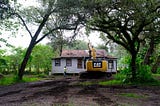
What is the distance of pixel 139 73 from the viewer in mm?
27156

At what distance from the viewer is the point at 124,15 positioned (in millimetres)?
22344

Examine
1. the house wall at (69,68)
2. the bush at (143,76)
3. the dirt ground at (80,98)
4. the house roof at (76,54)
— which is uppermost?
the house roof at (76,54)

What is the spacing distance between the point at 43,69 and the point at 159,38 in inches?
1367

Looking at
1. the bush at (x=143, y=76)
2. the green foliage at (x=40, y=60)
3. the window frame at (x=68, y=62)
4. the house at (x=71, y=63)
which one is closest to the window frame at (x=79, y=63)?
the house at (x=71, y=63)

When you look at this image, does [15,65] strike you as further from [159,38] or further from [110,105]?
[110,105]

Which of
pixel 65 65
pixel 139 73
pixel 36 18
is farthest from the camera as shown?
pixel 65 65

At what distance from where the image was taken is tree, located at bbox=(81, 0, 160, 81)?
66.9 ft

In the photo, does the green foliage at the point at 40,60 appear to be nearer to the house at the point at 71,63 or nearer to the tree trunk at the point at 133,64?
the house at the point at 71,63

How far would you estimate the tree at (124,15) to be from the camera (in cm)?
2039

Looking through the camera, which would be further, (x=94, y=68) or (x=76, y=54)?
(x=76, y=54)

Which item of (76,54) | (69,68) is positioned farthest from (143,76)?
Result: (76,54)

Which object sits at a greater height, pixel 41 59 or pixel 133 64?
pixel 41 59

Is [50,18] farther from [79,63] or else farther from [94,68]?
[79,63]

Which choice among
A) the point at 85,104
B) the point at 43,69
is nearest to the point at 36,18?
the point at 85,104
